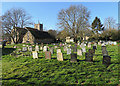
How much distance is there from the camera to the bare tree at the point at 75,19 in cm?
2541

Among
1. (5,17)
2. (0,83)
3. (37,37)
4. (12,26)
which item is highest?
(5,17)

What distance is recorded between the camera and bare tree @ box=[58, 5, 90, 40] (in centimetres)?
2541

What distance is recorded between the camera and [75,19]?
25812mm

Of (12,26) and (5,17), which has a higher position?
(5,17)

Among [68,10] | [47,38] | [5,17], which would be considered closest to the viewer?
[68,10]

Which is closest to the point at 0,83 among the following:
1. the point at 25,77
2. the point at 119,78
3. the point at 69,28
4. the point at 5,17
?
the point at 25,77

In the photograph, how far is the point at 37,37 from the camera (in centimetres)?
3322

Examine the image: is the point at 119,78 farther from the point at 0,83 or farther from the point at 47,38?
the point at 47,38

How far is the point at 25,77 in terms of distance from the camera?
15.9 ft

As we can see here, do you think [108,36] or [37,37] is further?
[108,36]

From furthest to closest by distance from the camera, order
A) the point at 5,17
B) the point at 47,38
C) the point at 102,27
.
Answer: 1. the point at 102,27
2. the point at 47,38
3. the point at 5,17

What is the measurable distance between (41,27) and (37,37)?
17812 millimetres

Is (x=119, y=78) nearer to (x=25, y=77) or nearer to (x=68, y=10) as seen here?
(x=25, y=77)

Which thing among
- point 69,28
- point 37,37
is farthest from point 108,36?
point 37,37
